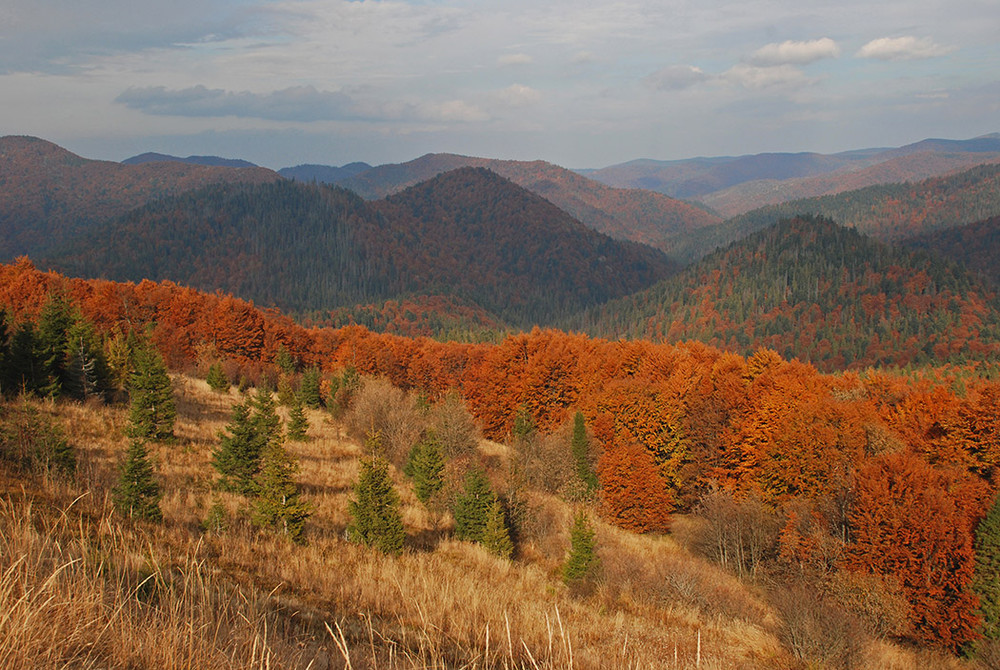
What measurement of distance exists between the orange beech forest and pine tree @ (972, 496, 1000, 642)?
1.25 ft

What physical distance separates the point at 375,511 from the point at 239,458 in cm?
637

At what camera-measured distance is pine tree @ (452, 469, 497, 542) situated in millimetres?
22156

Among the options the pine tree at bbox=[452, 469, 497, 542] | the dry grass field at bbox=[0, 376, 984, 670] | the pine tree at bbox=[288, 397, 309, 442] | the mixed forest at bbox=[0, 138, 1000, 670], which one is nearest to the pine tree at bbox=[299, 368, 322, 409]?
the mixed forest at bbox=[0, 138, 1000, 670]

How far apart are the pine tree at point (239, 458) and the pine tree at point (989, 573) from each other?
27.8m

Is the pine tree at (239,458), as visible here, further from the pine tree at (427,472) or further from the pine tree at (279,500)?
the pine tree at (427,472)

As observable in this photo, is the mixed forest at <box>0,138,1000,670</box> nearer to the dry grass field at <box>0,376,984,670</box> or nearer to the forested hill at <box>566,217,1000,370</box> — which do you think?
the dry grass field at <box>0,376,984,670</box>

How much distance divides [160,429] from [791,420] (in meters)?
32.3

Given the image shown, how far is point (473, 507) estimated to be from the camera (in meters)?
22.8

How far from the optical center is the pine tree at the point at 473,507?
22.2 m

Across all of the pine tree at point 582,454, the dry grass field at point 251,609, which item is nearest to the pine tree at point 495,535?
the dry grass field at point 251,609

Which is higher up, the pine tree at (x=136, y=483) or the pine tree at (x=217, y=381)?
the pine tree at (x=136, y=483)

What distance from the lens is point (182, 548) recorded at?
19.4 ft

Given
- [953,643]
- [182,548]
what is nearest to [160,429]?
[182,548]

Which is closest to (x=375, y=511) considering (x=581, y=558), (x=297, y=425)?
(x=581, y=558)
